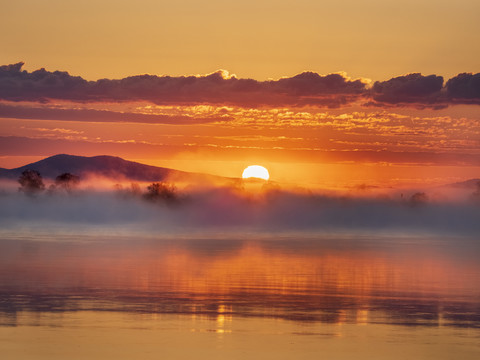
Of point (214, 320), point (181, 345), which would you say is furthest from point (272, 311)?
point (181, 345)

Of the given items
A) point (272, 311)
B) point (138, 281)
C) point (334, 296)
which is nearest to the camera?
point (272, 311)

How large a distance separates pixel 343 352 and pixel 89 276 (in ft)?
79.5

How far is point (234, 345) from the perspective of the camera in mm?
29734

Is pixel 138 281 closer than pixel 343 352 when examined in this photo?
No

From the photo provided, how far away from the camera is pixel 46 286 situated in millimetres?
44938

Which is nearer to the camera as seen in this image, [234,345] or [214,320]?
[234,345]

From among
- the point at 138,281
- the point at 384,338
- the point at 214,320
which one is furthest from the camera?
the point at 138,281

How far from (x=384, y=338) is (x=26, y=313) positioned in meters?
12.9

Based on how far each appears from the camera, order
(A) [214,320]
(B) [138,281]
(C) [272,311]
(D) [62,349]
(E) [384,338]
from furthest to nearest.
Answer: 1. (B) [138,281]
2. (C) [272,311]
3. (A) [214,320]
4. (E) [384,338]
5. (D) [62,349]

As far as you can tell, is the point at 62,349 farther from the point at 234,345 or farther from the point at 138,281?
the point at 138,281

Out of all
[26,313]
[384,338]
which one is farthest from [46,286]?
[384,338]

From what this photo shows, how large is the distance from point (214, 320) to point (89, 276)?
17.8 m

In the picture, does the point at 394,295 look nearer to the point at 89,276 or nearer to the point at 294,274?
the point at 294,274

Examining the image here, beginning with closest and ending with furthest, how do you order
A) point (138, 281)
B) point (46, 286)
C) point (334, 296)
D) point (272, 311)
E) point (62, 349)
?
point (62, 349)
point (272, 311)
point (334, 296)
point (46, 286)
point (138, 281)
